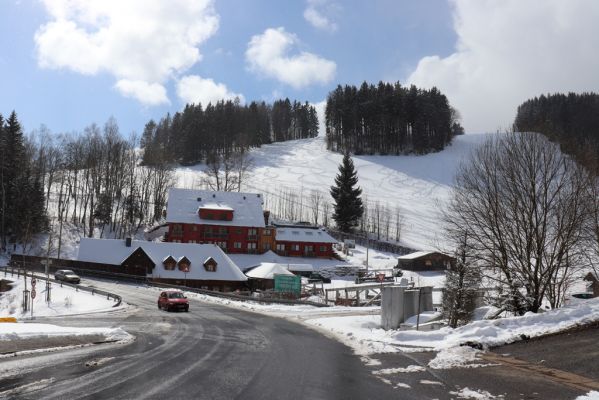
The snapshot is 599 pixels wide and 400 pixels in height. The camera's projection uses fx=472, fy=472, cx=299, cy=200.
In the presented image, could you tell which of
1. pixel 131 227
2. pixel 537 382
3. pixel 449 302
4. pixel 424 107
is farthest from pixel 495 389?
pixel 424 107

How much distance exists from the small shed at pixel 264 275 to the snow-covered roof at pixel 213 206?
18.3 metres

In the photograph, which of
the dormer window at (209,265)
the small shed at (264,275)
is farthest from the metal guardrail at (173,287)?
the small shed at (264,275)

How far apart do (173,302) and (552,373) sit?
93.0 ft

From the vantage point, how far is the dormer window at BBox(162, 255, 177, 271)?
2462 inches

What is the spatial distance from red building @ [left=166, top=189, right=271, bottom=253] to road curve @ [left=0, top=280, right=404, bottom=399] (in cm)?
6017

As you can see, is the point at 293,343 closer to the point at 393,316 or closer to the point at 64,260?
the point at 393,316

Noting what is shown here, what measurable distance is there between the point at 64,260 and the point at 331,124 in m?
Answer: 105

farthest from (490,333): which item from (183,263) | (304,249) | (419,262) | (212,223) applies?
(212,223)

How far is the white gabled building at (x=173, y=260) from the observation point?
61719mm

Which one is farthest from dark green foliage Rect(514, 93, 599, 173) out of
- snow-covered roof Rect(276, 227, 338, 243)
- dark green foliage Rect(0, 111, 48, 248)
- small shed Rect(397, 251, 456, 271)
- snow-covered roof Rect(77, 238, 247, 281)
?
dark green foliage Rect(0, 111, 48, 248)

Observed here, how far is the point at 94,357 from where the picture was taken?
1371cm

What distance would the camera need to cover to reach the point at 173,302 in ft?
114

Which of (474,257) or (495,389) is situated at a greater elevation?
(474,257)

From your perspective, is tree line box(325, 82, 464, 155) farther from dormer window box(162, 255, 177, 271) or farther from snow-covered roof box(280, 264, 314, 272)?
dormer window box(162, 255, 177, 271)
